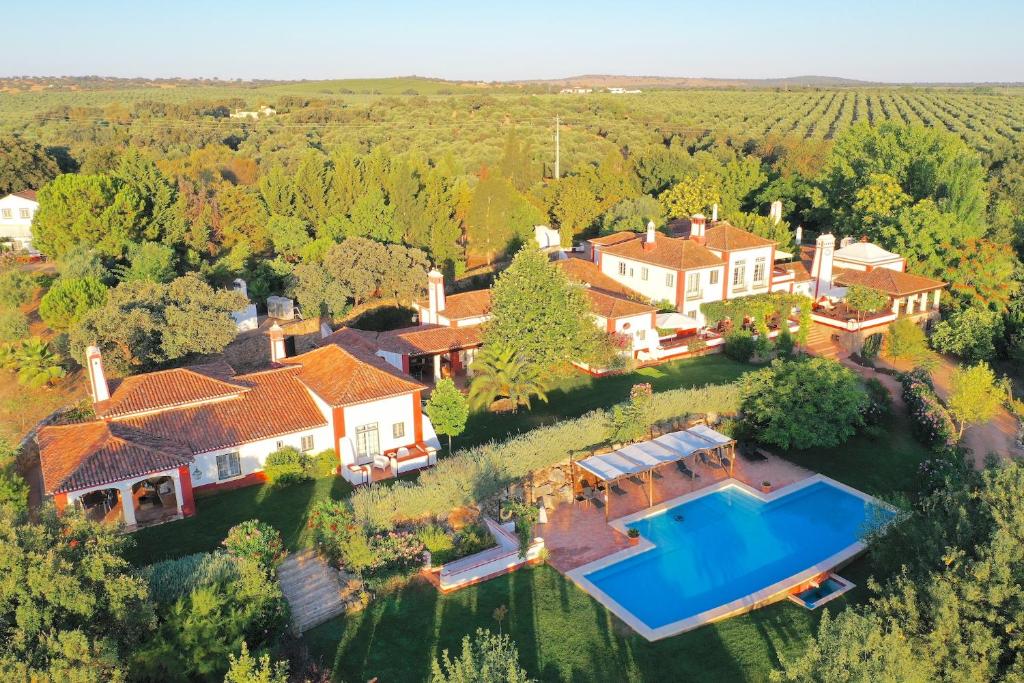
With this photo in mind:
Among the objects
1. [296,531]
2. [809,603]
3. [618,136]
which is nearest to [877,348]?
[809,603]

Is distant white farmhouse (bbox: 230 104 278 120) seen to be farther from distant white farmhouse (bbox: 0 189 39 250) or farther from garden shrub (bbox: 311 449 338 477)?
garden shrub (bbox: 311 449 338 477)

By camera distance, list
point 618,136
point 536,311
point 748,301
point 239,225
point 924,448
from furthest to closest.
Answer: point 618,136, point 239,225, point 748,301, point 536,311, point 924,448

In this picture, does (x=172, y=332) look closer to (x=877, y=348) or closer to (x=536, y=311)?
(x=536, y=311)

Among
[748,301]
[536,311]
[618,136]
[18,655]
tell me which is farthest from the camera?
[618,136]

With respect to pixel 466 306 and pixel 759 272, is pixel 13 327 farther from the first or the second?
pixel 759 272

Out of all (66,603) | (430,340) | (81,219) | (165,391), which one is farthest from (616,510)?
(81,219)

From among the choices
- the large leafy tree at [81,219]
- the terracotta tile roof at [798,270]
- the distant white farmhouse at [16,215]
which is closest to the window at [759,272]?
the terracotta tile roof at [798,270]
